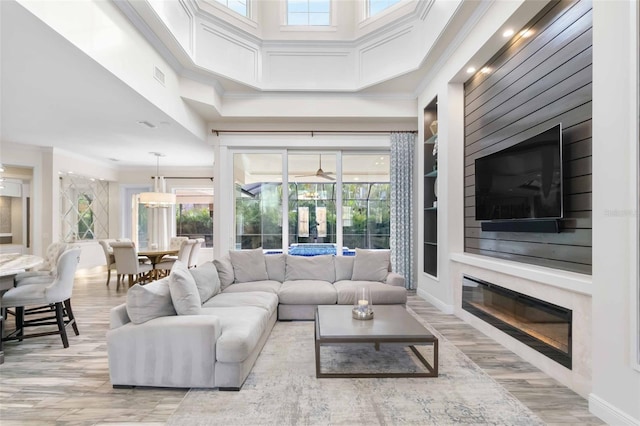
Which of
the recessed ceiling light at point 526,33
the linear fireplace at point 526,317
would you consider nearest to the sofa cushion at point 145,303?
the linear fireplace at point 526,317

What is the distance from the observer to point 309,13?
5262 millimetres

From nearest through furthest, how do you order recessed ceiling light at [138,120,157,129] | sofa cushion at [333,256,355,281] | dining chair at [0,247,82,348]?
1. dining chair at [0,247,82,348]
2. sofa cushion at [333,256,355,281]
3. recessed ceiling light at [138,120,157,129]

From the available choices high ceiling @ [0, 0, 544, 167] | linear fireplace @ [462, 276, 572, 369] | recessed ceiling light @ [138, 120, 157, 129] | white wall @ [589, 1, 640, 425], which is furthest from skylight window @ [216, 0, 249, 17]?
linear fireplace @ [462, 276, 572, 369]

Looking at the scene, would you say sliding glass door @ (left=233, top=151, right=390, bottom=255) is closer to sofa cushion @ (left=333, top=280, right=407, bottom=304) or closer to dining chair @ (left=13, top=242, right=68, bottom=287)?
sofa cushion @ (left=333, top=280, right=407, bottom=304)

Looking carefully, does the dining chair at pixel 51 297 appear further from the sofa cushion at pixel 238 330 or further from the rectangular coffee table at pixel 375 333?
the rectangular coffee table at pixel 375 333

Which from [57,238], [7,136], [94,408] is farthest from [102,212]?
[94,408]

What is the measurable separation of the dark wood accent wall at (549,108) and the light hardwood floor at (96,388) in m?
0.89

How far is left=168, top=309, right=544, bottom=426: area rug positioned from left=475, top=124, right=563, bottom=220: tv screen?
4.60 feet

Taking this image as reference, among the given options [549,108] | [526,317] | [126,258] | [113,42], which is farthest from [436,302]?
[126,258]

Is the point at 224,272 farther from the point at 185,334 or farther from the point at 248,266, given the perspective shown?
the point at 185,334

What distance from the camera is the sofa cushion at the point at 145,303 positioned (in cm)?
243

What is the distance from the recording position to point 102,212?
8750 millimetres

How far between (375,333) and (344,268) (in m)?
2.12

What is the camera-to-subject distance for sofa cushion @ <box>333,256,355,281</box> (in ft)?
15.1
